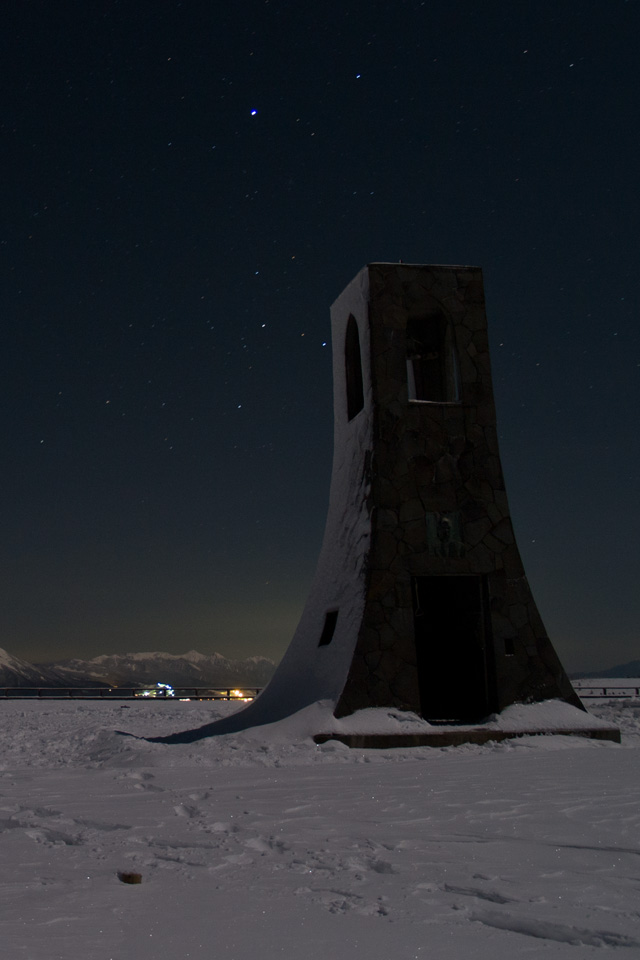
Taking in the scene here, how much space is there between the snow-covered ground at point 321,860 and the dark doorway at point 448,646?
185 inches

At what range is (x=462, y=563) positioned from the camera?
498 inches

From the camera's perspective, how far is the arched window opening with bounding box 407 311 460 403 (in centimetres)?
1480

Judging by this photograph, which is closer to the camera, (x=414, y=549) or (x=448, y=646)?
(x=414, y=549)

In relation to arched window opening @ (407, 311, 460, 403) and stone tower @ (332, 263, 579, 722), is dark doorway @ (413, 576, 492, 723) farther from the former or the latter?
arched window opening @ (407, 311, 460, 403)

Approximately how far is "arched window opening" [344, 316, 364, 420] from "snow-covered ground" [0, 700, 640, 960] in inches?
→ 266

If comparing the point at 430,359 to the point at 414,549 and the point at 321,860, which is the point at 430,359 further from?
the point at 321,860

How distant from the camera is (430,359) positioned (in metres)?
15.2

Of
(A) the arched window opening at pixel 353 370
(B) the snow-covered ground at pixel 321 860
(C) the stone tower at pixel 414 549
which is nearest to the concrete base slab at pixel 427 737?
(C) the stone tower at pixel 414 549

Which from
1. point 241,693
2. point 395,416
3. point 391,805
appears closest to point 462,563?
point 395,416

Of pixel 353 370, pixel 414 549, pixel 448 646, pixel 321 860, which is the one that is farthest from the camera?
pixel 353 370

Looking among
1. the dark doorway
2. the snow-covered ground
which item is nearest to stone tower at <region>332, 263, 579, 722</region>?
the dark doorway

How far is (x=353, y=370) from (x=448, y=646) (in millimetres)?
4907

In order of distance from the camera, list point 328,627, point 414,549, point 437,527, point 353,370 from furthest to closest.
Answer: point 353,370
point 328,627
point 437,527
point 414,549

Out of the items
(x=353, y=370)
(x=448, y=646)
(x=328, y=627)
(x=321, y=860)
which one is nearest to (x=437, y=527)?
(x=328, y=627)
